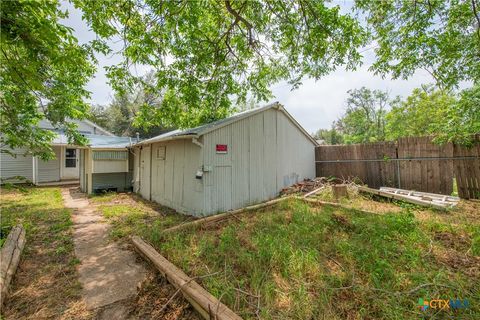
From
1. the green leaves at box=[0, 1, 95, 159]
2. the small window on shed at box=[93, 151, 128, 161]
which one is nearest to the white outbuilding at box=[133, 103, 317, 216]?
the small window on shed at box=[93, 151, 128, 161]

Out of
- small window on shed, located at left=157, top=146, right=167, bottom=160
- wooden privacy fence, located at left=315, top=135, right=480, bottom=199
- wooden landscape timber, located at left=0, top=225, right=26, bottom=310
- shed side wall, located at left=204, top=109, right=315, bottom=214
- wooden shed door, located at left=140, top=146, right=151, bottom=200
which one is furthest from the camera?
wooden shed door, located at left=140, top=146, right=151, bottom=200

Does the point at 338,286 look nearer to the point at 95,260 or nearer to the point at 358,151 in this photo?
the point at 95,260

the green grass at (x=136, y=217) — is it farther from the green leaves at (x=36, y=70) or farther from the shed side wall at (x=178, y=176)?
the green leaves at (x=36, y=70)

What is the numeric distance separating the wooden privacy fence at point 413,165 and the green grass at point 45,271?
9.97 m

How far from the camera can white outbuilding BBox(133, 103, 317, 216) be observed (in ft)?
19.4

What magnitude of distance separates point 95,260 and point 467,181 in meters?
10.2

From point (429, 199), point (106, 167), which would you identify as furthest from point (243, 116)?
point (106, 167)

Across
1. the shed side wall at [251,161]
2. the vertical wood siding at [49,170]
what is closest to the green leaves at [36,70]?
the shed side wall at [251,161]

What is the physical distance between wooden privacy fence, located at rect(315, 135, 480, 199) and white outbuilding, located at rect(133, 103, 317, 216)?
2386 millimetres

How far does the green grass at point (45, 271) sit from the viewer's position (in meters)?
2.48

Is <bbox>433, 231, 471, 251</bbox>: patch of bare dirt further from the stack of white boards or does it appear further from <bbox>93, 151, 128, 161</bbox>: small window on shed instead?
<bbox>93, 151, 128, 161</bbox>: small window on shed

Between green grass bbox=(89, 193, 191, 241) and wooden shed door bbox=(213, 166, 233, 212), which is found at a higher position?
wooden shed door bbox=(213, 166, 233, 212)

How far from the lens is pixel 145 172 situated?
364 inches

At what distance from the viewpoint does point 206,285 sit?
8.63 ft
